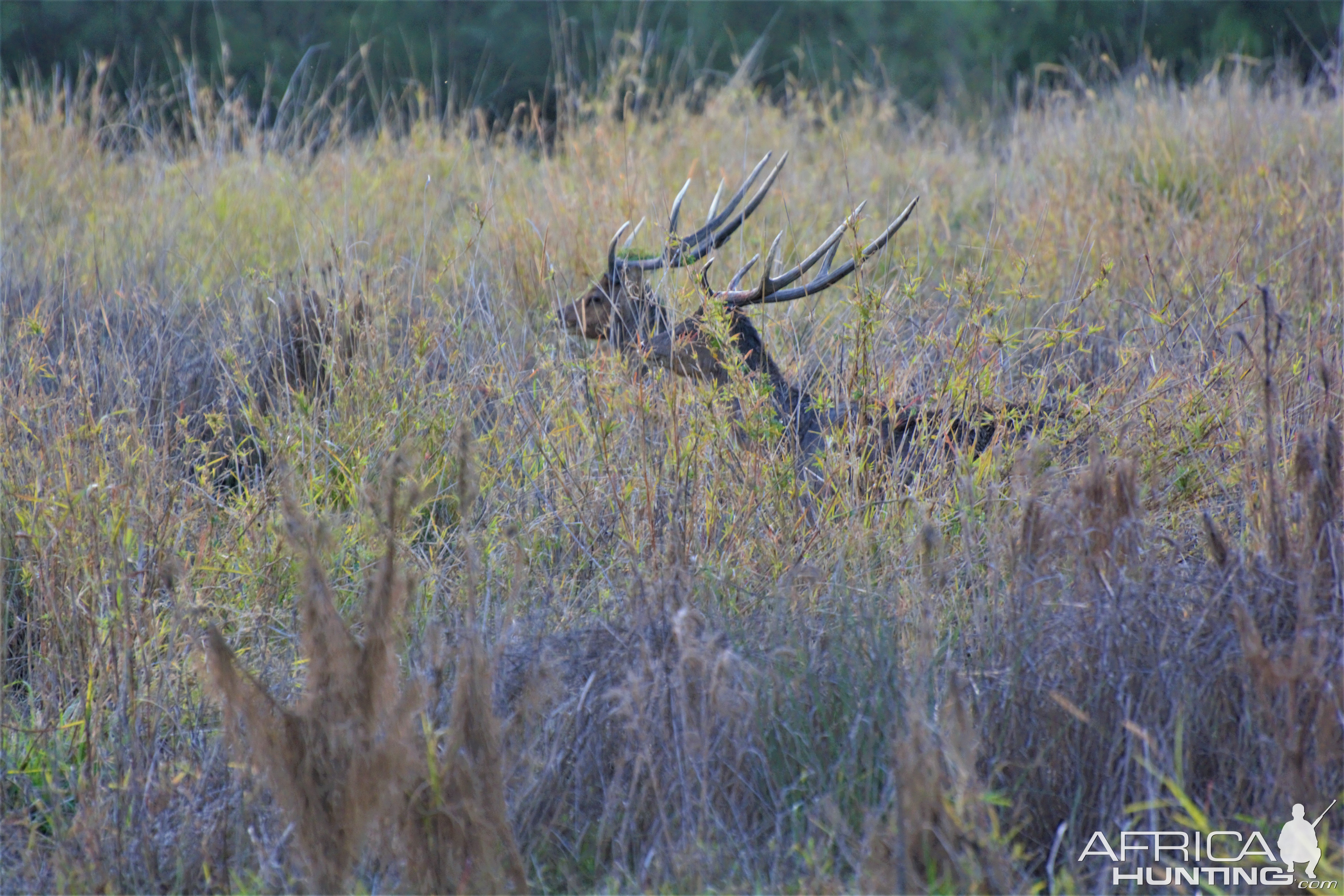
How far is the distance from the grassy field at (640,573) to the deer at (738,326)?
0.10m

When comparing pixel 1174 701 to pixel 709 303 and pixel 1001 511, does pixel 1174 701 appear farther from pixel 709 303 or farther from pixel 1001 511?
pixel 709 303

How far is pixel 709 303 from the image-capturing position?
293 centimetres

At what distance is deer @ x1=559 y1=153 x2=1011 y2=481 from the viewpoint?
10.5ft

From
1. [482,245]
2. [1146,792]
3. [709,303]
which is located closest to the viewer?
[1146,792]

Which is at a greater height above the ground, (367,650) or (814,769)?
(367,650)

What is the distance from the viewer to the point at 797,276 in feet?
12.4

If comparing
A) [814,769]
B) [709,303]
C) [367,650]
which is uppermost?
[709,303]

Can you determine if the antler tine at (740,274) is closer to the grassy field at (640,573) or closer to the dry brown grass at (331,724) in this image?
the grassy field at (640,573)

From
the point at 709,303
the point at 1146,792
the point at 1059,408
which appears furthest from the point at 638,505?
the point at 1146,792

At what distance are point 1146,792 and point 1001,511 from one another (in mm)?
1210

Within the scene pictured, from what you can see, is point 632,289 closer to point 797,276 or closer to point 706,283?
point 797,276

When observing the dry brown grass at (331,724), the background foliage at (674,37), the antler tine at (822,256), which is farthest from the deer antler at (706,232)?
the background foliage at (674,37)

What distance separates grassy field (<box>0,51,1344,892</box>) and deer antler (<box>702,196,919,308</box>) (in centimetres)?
24

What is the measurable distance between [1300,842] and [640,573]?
1304 mm
